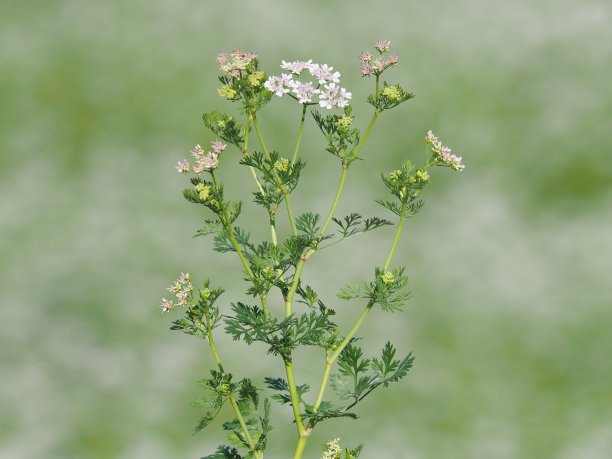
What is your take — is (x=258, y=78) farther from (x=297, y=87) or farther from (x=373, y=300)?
(x=373, y=300)

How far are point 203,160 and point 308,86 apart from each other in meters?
0.54

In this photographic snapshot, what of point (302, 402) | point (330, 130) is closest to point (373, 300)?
point (302, 402)

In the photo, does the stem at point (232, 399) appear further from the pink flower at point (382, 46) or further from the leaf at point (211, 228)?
the pink flower at point (382, 46)

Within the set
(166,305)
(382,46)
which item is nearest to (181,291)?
(166,305)

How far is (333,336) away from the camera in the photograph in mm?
3520

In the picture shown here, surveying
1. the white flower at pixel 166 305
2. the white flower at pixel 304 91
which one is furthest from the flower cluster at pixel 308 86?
the white flower at pixel 166 305

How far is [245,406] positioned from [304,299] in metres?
0.55

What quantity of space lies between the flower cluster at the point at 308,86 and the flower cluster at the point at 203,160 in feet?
1.08

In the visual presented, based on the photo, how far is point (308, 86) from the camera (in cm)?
336

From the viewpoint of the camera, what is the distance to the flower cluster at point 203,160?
3.20 meters

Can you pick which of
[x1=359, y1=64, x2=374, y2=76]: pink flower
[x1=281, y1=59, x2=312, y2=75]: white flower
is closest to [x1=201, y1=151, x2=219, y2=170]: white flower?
[x1=281, y1=59, x2=312, y2=75]: white flower

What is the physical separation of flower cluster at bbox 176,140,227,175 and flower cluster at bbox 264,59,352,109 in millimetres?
330

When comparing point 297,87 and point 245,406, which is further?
point 245,406

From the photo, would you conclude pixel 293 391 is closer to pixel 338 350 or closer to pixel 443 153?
pixel 338 350
